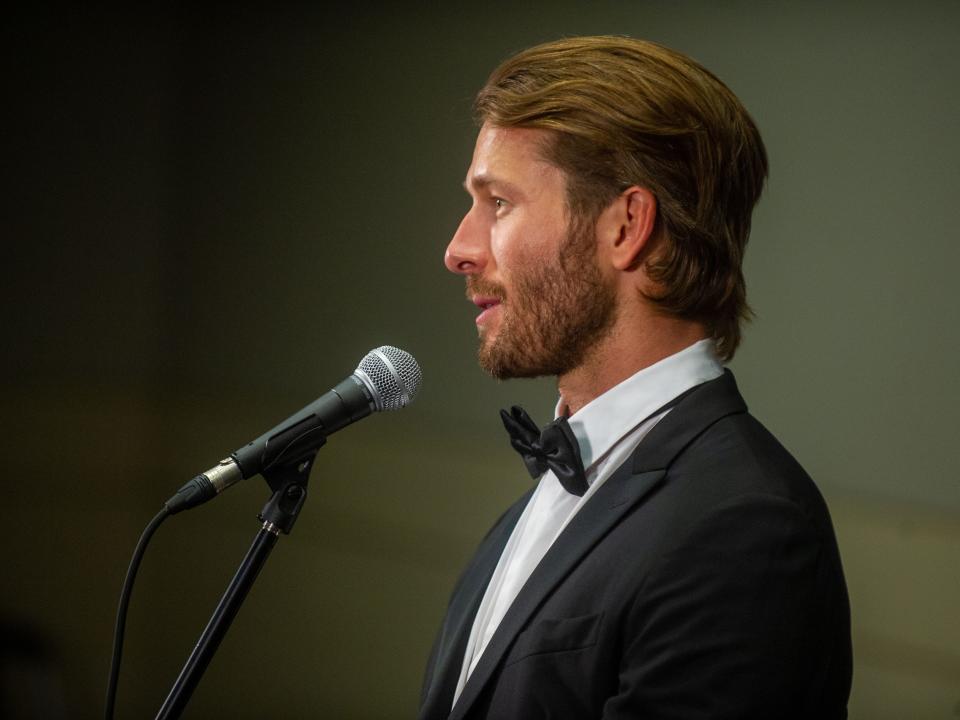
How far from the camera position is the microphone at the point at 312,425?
1266 millimetres

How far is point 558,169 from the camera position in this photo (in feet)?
4.87

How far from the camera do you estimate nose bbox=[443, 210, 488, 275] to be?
4.97 feet

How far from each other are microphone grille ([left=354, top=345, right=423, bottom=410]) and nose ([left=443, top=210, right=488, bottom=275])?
211mm

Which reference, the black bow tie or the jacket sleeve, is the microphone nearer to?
the black bow tie

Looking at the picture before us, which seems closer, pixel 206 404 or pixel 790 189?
pixel 790 189

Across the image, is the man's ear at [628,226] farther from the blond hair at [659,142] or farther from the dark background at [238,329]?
the dark background at [238,329]

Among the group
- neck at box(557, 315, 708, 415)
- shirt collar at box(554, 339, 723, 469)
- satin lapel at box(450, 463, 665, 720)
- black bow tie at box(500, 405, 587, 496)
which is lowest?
satin lapel at box(450, 463, 665, 720)

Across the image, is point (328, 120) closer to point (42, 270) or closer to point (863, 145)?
point (42, 270)

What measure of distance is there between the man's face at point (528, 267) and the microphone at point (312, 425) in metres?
0.20

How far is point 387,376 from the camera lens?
1333 millimetres

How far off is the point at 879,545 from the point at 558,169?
4.53 feet

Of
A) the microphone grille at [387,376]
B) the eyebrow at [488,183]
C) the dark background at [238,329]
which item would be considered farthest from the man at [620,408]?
the dark background at [238,329]

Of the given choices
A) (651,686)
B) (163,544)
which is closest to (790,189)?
(651,686)

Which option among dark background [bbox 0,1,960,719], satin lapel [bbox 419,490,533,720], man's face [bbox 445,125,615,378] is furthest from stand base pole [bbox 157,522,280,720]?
dark background [bbox 0,1,960,719]
